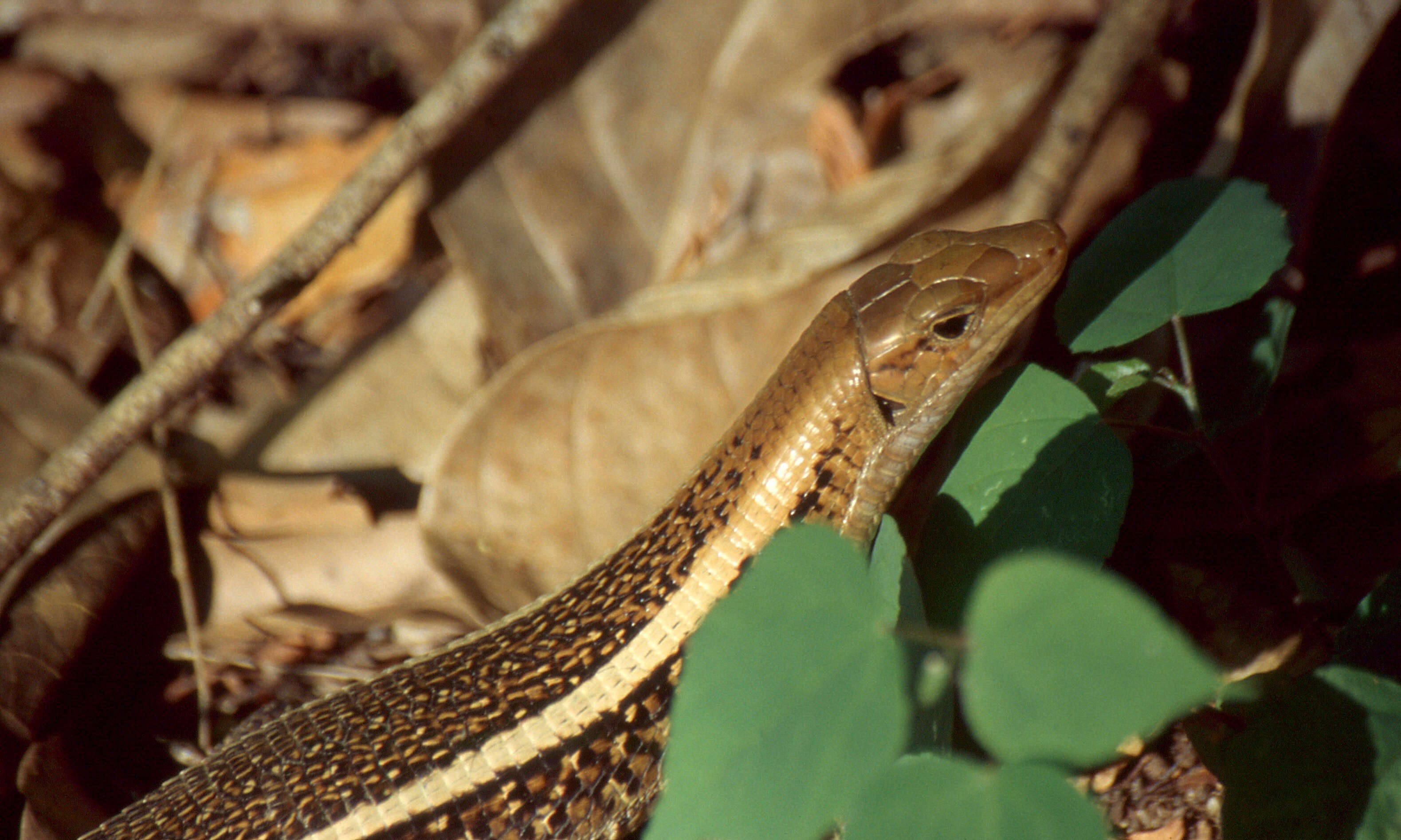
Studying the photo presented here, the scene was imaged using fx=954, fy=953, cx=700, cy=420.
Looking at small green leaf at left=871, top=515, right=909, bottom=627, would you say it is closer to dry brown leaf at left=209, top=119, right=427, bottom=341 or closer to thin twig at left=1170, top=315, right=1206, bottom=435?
thin twig at left=1170, top=315, right=1206, bottom=435

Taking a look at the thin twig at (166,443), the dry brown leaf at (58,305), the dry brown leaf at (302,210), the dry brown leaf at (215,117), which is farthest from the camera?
the dry brown leaf at (215,117)

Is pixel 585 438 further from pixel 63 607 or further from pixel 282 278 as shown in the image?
pixel 63 607

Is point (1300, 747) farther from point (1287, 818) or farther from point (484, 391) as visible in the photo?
point (484, 391)

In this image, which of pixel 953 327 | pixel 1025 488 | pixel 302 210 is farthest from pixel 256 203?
pixel 1025 488

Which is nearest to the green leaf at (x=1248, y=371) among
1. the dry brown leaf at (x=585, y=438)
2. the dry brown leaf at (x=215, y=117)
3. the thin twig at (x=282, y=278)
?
the dry brown leaf at (x=585, y=438)

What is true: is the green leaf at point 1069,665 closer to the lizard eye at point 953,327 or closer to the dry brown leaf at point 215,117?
the lizard eye at point 953,327

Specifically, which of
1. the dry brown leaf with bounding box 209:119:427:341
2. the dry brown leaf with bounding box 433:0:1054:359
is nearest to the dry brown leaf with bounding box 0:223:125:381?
the dry brown leaf with bounding box 209:119:427:341
